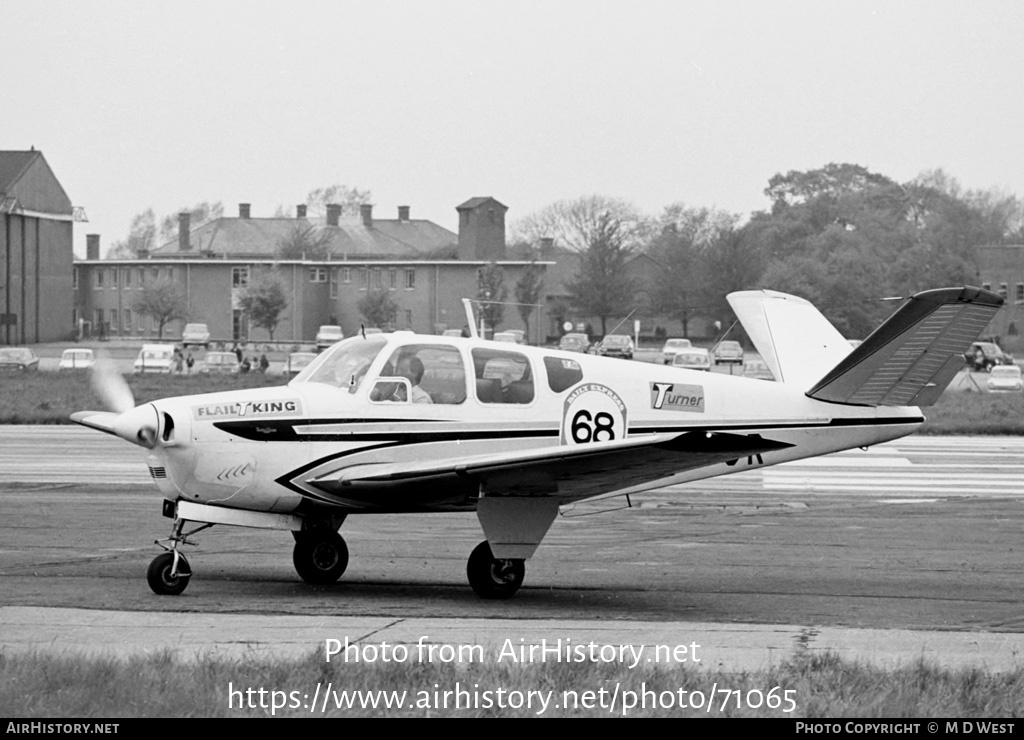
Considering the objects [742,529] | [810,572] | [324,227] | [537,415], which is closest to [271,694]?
[537,415]

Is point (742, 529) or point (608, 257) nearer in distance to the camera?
point (742, 529)

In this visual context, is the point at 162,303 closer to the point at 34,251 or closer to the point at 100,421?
the point at 34,251

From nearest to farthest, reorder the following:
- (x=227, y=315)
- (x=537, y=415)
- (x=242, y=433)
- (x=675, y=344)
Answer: (x=242, y=433)
(x=537, y=415)
(x=675, y=344)
(x=227, y=315)

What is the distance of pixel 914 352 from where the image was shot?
37.1 feet

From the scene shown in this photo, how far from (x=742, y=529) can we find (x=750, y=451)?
6076 mm

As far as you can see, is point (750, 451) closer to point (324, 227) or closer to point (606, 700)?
point (606, 700)

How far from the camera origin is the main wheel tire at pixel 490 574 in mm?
10430

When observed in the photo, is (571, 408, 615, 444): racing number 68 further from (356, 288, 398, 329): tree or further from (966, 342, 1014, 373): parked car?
(356, 288, 398, 329): tree

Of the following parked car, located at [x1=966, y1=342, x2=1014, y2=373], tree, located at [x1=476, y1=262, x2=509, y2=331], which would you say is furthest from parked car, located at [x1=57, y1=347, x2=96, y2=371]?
parked car, located at [x1=966, y1=342, x2=1014, y2=373]

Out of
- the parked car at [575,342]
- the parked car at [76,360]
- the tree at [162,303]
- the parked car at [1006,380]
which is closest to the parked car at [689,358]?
the parked car at [575,342]

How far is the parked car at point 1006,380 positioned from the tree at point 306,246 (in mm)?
45915

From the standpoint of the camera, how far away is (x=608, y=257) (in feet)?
240

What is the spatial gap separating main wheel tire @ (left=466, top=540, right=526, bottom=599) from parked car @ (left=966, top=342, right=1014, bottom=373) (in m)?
53.7

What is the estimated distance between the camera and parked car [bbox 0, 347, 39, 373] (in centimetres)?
5296
